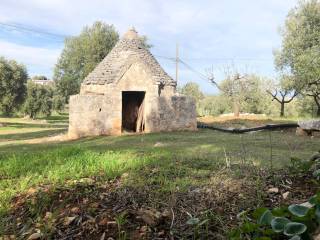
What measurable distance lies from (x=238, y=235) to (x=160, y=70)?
18524mm

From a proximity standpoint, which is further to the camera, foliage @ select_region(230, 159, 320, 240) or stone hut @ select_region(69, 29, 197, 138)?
stone hut @ select_region(69, 29, 197, 138)

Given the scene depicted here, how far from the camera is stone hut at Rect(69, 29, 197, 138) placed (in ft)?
58.9

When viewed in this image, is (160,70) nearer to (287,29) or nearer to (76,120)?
(76,120)

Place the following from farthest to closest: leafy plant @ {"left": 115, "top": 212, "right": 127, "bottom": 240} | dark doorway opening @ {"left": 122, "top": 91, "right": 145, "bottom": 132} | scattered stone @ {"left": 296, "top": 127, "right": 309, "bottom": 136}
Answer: dark doorway opening @ {"left": 122, "top": 91, "right": 145, "bottom": 132}
scattered stone @ {"left": 296, "top": 127, "right": 309, "bottom": 136}
leafy plant @ {"left": 115, "top": 212, "right": 127, "bottom": 240}

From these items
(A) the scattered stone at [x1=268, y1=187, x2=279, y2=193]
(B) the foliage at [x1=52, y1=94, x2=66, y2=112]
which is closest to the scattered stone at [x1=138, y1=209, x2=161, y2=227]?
(A) the scattered stone at [x1=268, y1=187, x2=279, y2=193]

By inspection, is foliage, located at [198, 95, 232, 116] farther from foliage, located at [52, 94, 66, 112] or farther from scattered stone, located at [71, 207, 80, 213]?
scattered stone, located at [71, 207, 80, 213]

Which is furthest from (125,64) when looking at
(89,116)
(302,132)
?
(302,132)

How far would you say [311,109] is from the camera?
123 feet

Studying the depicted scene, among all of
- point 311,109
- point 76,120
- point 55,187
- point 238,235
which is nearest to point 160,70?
point 76,120

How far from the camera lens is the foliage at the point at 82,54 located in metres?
34.7

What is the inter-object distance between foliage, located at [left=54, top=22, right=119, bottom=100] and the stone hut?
14.5 metres

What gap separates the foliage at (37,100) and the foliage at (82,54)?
631cm

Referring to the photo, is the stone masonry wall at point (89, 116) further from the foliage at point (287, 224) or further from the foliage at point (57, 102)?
the foliage at point (57, 102)

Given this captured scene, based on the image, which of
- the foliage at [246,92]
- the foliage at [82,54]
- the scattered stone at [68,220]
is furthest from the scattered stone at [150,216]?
the foliage at [246,92]
